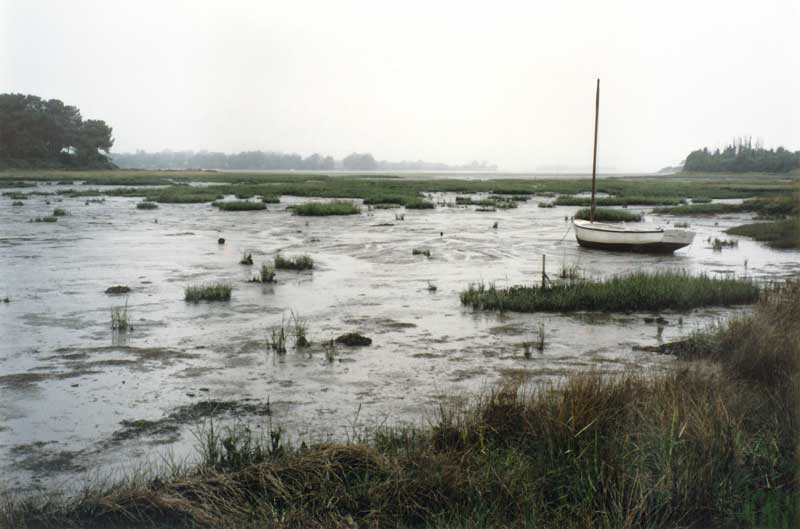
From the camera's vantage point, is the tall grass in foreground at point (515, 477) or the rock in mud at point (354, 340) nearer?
the tall grass in foreground at point (515, 477)

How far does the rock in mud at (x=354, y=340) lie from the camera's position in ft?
39.4

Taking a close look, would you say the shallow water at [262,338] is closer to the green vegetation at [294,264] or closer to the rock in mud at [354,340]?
the rock in mud at [354,340]

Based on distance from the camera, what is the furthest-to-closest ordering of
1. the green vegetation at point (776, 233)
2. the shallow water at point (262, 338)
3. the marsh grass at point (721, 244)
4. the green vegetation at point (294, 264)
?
1. the green vegetation at point (776, 233)
2. the marsh grass at point (721, 244)
3. the green vegetation at point (294, 264)
4. the shallow water at point (262, 338)

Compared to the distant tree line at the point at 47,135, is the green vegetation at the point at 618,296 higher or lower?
lower

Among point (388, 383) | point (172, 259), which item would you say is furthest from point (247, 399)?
point (172, 259)

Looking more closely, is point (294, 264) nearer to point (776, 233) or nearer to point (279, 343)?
point (279, 343)

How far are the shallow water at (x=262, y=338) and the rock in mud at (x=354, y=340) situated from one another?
16cm

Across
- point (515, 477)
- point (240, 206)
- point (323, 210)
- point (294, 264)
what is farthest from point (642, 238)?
point (240, 206)

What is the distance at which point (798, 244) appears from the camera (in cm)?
2861

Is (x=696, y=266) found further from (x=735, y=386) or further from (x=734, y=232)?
(x=735, y=386)

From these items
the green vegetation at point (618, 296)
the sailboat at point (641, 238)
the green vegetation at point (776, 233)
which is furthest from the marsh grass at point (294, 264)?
the green vegetation at point (776, 233)

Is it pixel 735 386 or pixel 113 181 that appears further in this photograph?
pixel 113 181

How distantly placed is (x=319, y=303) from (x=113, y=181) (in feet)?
265

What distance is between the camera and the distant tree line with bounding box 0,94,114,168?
334ft
